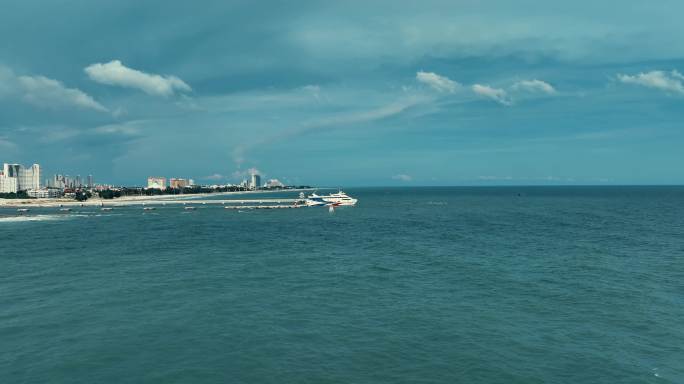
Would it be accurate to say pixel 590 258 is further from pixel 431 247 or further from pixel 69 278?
pixel 69 278

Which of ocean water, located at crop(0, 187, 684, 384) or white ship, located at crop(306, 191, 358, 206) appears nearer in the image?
ocean water, located at crop(0, 187, 684, 384)

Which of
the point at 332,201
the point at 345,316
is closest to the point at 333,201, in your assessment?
the point at 332,201

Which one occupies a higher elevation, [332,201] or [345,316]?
[332,201]

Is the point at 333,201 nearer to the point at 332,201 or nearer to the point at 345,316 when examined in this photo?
the point at 332,201

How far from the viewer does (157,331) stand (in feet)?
74.7

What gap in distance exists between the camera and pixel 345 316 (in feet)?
84.0

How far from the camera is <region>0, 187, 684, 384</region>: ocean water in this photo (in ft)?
60.7

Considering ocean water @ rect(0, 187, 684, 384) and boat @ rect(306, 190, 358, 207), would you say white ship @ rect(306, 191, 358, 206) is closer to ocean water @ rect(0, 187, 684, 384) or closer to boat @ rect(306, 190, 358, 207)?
boat @ rect(306, 190, 358, 207)

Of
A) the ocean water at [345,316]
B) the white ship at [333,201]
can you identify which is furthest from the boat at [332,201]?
the ocean water at [345,316]

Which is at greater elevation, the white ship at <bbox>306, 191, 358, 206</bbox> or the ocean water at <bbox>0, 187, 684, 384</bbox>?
the white ship at <bbox>306, 191, 358, 206</bbox>

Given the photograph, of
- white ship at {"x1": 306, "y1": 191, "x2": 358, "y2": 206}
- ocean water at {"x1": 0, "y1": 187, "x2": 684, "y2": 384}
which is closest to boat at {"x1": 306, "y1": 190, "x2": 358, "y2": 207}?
white ship at {"x1": 306, "y1": 191, "x2": 358, "y2": 206}

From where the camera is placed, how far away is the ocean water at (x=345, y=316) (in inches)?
728

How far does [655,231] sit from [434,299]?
60.5 m

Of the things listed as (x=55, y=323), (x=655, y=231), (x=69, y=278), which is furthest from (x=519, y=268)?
(x=655, y=231)
